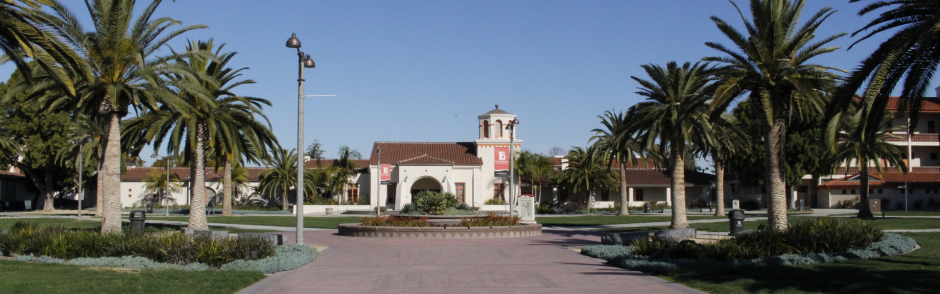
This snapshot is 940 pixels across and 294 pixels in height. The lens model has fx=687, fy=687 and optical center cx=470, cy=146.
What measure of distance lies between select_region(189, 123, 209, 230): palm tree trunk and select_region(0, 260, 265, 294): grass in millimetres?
10755

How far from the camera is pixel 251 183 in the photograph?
63469 mm

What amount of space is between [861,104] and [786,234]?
458 centimetres

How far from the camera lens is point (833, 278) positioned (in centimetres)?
1130

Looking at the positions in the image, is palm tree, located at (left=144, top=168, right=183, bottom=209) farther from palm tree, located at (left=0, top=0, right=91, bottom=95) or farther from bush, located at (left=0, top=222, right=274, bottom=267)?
palm tree, located at (left=0, top=0, right=91, bottom=95)

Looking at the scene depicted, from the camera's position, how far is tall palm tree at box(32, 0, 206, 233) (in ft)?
61.6

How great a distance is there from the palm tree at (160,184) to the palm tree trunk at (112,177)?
41.9 meters

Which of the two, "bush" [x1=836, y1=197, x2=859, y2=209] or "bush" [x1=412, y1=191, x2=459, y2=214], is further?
"bush" [x1=836, y1=197, x2=859, y2=209]

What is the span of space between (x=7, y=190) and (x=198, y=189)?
1769 inches

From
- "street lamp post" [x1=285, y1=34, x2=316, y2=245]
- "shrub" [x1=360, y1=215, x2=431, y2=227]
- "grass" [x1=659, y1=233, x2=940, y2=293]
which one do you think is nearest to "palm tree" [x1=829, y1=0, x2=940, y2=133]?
"grass" [x1=659, y1=233, x2=940, y2=293]

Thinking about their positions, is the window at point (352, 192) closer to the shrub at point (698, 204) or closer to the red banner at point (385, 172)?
the red banner at point (385, 172)

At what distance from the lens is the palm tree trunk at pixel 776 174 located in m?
19.3

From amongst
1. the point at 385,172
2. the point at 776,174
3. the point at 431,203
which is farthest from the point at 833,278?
the point at 385,172

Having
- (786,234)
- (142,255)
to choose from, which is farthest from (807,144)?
(142,255)

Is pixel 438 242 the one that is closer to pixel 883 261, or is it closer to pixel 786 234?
pixel 786 234
